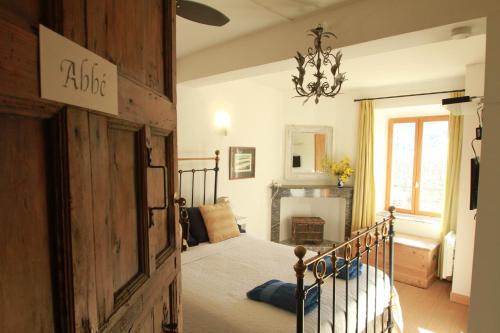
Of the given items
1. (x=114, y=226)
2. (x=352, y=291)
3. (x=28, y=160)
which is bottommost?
(x=352, y=291)

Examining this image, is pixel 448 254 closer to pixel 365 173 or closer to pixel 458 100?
pixel 365 173

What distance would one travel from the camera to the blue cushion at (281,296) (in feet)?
6.03

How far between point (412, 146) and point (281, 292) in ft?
12.4

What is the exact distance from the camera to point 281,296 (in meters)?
1.89

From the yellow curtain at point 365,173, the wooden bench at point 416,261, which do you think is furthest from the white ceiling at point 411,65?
the wooden bench at point 416,261

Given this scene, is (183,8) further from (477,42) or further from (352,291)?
(477,42)

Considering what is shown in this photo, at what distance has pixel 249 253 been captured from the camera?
285 cm

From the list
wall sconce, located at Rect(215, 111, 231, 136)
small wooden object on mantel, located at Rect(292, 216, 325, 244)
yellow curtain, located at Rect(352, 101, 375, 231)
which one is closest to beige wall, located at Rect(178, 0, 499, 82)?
wall sconce, located at Rect(215, 111, 231, 136)

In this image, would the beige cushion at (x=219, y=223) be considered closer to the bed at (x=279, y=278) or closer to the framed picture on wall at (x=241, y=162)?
the bed at (x=279, y=278)

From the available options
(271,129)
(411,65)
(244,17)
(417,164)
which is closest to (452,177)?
(417,164)

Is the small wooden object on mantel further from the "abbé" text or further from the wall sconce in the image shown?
the "abbé" text

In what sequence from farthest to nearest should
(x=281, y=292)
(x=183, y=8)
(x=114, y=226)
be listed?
(x=281, y=292), (x=183, y=8), (x=114, y=226)

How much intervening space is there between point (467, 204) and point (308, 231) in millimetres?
2243

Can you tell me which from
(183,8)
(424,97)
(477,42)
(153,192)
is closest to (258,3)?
(183,8)
